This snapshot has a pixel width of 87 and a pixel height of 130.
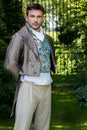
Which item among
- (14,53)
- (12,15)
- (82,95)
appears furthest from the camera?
(12,15)

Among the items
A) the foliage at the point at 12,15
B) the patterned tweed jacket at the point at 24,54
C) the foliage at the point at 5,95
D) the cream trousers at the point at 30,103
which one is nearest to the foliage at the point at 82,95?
the foliage at the point at 5,95

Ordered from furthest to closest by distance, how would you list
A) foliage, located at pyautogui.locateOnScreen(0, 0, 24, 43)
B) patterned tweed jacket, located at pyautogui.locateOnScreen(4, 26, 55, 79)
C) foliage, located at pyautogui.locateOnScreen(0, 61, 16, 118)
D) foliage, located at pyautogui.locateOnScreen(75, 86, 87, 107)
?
1. foliage, located at pyautogui.locateOnScreen(0, 0, 24, 43)
2. foliage, located at pyautogui.locateOnScreen(75, 86, 87, 107)
3. foliage, located at pyautogui.locateOnScreen(0, 61, 16, 118)
4. patterned tweed jacket, located at pyautogui.locateOnScreen(4, 26, 55, 79)

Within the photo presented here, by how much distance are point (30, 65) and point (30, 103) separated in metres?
0.42

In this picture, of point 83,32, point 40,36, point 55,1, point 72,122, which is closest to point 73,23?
point 83,32

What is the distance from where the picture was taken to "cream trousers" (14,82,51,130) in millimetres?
5004

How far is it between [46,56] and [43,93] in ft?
1.35

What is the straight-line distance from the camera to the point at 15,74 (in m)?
5.09

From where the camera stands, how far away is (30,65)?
4.97m

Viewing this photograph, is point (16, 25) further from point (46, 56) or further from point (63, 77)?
point (46, 56)

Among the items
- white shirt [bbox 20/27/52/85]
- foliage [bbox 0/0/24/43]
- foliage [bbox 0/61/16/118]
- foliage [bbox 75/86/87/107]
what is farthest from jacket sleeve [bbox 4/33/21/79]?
foliage [bbox 0/0/24/43]

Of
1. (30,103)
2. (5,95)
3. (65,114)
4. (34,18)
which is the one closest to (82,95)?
(65,114)

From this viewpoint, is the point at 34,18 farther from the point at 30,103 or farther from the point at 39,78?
the point at 30,103

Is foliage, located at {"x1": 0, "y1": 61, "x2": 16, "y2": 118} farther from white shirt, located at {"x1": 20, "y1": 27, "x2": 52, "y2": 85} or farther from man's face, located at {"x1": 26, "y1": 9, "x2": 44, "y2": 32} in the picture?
man's face, located at {"x1": 26, "y1": 9, "x2": 44, "y2": 32}

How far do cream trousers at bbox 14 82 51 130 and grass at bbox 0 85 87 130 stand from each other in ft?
8.85
